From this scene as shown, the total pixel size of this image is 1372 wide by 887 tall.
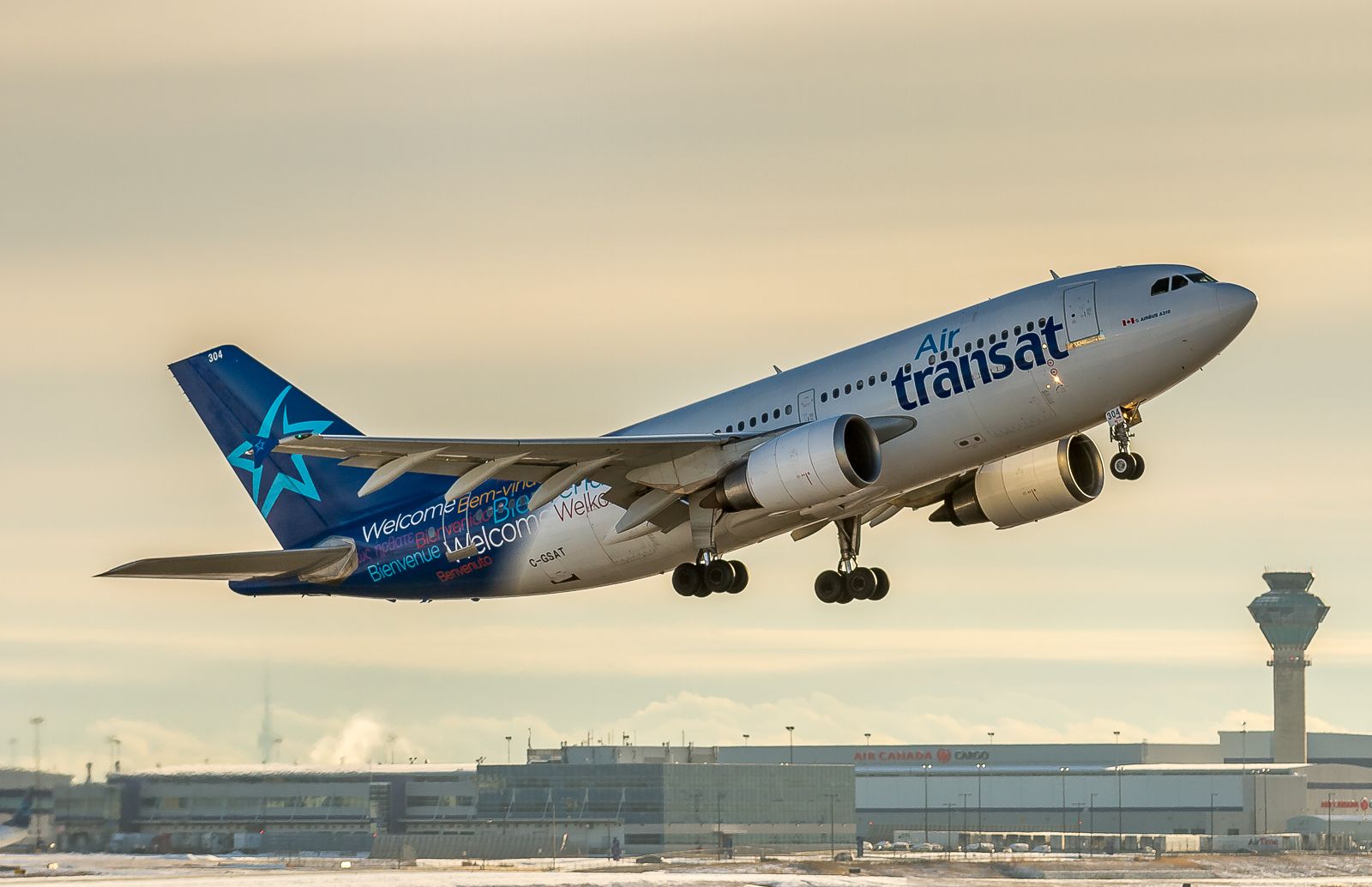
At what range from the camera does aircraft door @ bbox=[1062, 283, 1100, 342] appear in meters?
41.1

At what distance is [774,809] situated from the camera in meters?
95.4

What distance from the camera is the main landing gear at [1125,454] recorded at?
42594 millimetres

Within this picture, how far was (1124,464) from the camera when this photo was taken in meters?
42.9

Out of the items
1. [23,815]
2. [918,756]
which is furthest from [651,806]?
[918,756]

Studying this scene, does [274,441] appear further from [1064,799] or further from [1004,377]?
[1064,799]

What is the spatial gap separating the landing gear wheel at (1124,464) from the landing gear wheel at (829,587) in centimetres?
991

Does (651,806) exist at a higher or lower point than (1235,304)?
lower

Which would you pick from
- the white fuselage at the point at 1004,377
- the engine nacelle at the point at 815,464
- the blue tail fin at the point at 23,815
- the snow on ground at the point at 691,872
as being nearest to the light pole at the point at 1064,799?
the snow on ground at the point at 691,872

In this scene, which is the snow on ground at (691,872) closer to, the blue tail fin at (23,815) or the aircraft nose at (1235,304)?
the blue tail fin at (23,815)

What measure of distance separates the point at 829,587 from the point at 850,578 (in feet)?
1.97

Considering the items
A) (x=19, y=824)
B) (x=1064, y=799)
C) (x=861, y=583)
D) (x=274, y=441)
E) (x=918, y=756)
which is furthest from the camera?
(x=918, y=756)

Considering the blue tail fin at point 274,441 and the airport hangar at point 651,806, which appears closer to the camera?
the blue tail fin at point 274,441

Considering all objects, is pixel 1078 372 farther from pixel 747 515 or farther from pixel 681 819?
pixel 681 819

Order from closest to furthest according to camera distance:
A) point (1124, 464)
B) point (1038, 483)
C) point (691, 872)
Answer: point (1124, 464)
point (1038, 483)
point (691, 872)
